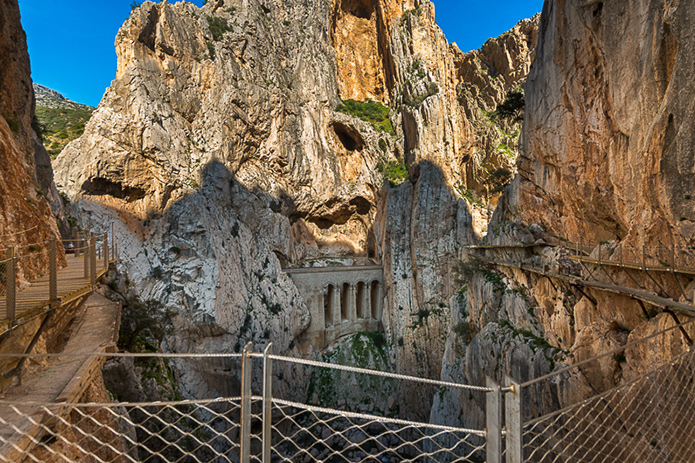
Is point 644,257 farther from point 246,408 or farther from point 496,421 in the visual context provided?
point 246,408

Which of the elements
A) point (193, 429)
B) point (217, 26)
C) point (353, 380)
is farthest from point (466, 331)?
point (217, 26)

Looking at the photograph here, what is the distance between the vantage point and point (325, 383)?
27.7 m

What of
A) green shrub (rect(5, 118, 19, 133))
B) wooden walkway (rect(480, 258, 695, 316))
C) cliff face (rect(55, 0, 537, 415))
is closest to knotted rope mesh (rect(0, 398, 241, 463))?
green shrub (rect(5, 118, 19, 133))

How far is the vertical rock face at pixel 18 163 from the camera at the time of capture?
6223 millimetres

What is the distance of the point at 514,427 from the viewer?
250 centimetres

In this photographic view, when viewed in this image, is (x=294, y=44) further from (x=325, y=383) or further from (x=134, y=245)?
(x=325, y=383)

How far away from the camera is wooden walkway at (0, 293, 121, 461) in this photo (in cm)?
355

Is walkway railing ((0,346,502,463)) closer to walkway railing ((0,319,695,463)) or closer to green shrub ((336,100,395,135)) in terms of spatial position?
walkway railing ((0,319,695,463))

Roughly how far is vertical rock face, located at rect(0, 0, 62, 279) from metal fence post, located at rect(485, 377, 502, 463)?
7.33 m

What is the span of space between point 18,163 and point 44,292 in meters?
3.28

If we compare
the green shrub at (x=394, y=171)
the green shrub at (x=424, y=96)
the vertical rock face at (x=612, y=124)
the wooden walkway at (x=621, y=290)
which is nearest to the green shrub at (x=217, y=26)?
the green shrub at (x=424, y=96)

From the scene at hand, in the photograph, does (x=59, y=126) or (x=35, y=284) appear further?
(x=59, y=126)

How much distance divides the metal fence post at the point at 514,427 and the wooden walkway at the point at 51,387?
3435 millimetres

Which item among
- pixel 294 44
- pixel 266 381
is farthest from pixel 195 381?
pixel 294 44
